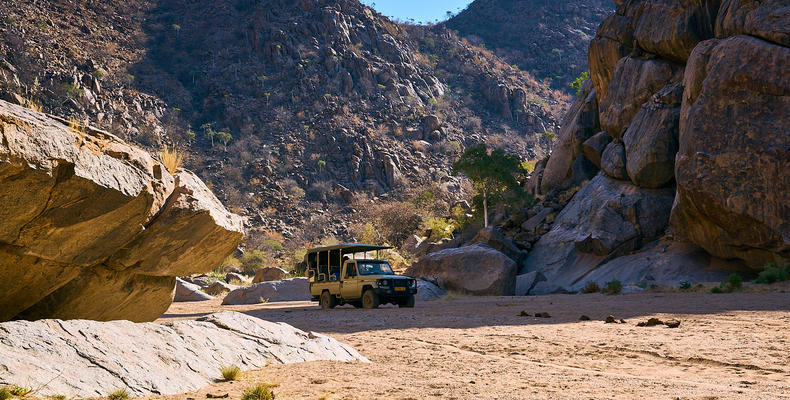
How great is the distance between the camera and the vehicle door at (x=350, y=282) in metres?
22.0

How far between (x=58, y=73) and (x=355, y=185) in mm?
31381

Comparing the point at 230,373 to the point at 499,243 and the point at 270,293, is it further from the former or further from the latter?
the point at 499,243

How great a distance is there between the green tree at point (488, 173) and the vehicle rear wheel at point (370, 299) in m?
20.4

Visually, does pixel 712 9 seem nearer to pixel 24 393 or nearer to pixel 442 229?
pixel 442 229

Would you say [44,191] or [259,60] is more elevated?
[259,60]

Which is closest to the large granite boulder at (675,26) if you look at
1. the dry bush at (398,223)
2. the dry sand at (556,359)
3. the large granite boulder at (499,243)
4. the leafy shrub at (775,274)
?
the leafy shrub at (775,274)

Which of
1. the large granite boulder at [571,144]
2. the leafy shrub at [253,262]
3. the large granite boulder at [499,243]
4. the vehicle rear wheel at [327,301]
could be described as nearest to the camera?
the vehicle rear wheel at [327,301]

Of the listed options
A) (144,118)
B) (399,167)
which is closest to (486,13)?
(399,167)

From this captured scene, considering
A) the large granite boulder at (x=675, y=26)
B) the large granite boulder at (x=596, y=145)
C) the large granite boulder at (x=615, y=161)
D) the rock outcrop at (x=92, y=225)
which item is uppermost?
the large granite boulder at (x=675, y=26)

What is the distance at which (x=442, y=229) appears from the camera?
45875 millimetres

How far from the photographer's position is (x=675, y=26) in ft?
98.4

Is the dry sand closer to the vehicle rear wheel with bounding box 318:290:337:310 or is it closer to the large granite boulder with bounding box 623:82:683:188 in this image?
the vehicle rear wheel with bounding box 318:290:337:310

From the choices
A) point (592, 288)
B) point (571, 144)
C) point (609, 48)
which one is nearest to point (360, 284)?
point (592, 288)

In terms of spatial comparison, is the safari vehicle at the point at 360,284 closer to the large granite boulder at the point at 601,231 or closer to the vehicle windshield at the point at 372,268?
the vehicle windshield at the point at 372,268
